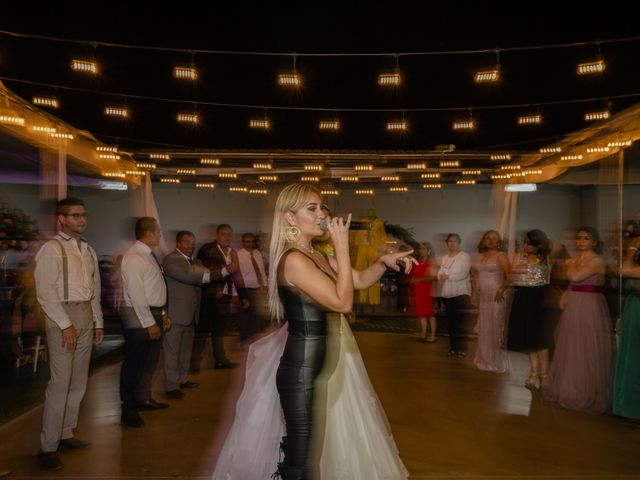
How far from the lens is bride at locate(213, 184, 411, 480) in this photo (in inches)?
83.0

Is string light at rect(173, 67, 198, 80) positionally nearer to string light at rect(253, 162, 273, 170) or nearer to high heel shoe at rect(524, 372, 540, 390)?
string light at rect(253, 162, 273, 170)

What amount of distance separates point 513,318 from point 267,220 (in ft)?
27.4

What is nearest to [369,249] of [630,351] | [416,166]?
[416,166]

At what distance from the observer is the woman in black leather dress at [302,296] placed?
6.72 ft

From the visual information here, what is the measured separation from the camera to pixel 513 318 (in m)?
5.88

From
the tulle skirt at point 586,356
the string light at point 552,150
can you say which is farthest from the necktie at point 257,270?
the string light at point 552,150

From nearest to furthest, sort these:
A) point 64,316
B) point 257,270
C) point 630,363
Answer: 1. point 64,316
2. point 630,363
3. point 257,270

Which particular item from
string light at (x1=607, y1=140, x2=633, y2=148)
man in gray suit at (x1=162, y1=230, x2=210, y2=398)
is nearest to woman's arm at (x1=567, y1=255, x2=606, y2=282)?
string light at (x1=607, y1=140, x2=633, y2=148)

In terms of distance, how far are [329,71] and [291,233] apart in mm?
6921

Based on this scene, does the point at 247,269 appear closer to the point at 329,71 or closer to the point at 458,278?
the point at 458,278

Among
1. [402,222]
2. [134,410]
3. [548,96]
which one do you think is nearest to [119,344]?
[134,410]

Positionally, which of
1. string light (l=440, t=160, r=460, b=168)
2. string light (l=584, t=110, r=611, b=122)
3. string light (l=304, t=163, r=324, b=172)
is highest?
string light (l=584, t=110, r=611, b=122)

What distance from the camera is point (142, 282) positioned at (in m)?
4.43

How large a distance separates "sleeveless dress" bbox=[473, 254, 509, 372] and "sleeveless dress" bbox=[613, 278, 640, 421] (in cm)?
A: 206
